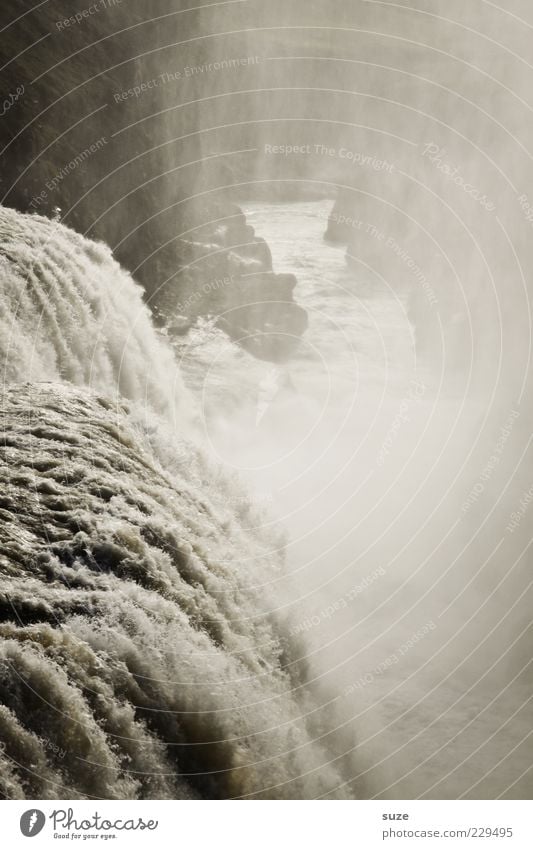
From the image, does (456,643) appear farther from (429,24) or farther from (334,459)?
(429,24)

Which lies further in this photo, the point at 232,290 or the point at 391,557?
the point at 232,290

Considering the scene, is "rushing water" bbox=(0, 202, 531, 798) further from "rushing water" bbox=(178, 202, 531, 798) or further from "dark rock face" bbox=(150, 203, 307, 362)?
"dark rock face" bbox=(150, 203, 307, 362)

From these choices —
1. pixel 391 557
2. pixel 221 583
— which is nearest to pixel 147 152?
pixel 391 557

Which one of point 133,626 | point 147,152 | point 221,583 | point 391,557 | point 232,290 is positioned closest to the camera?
point 133,626

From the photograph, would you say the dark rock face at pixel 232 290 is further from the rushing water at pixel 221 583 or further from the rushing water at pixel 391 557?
the rushing water at pixel 221 583

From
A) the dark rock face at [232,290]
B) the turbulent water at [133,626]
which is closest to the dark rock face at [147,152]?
the dark rock face at [232,290]

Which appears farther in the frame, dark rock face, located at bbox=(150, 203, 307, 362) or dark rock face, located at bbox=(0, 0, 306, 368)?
dark rock face, located at bbox=(150, 203, 307, 362)

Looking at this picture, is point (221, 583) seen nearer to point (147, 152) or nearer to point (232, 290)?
point (232, 290)

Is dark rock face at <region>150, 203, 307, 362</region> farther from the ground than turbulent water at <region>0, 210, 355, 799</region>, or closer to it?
farther from the ground

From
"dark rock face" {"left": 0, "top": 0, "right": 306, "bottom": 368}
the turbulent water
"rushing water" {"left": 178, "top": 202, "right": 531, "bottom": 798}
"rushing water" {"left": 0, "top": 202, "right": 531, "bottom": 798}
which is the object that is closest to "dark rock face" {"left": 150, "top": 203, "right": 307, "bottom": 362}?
"dark rock face" {"left": 0, "top": 0, "right": 306, "bottom": 368}
